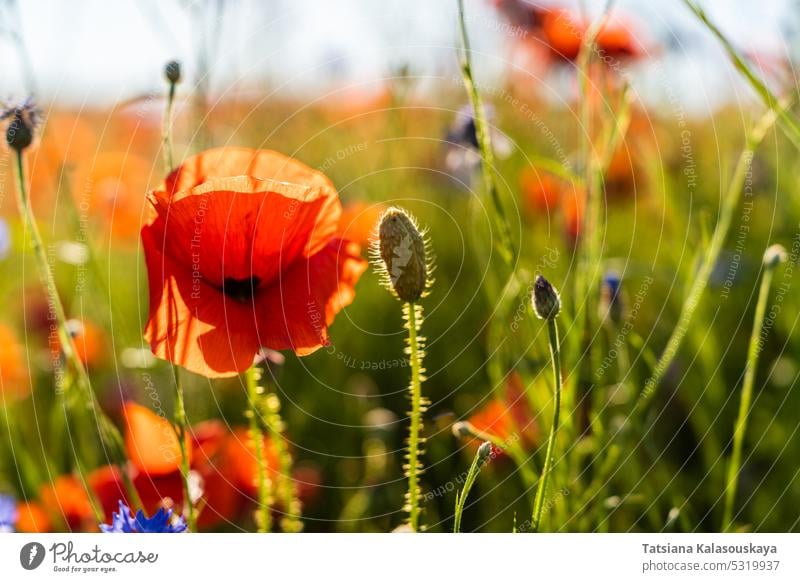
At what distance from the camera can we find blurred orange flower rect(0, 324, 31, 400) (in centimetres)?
86

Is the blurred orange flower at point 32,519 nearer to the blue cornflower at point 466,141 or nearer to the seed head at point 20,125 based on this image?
the seed head at point 20,125

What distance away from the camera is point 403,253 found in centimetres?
44

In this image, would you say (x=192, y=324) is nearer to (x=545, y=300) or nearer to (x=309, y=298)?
(x=309, y=298)

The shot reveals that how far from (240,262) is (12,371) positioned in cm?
51

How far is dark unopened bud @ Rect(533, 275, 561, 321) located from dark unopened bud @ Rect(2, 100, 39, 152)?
295mm

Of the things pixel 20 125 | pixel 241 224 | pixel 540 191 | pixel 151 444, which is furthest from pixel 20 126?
pixel 540 191

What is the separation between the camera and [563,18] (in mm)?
907

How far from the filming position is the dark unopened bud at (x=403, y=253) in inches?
17.1

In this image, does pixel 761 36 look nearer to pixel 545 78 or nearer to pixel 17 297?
pixel 545 78

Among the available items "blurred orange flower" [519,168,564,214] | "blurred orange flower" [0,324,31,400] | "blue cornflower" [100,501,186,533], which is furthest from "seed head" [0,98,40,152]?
A: "blurred orange flower" [519,168,564,214]

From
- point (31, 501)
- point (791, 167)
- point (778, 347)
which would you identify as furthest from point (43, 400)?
point (791, 167)
